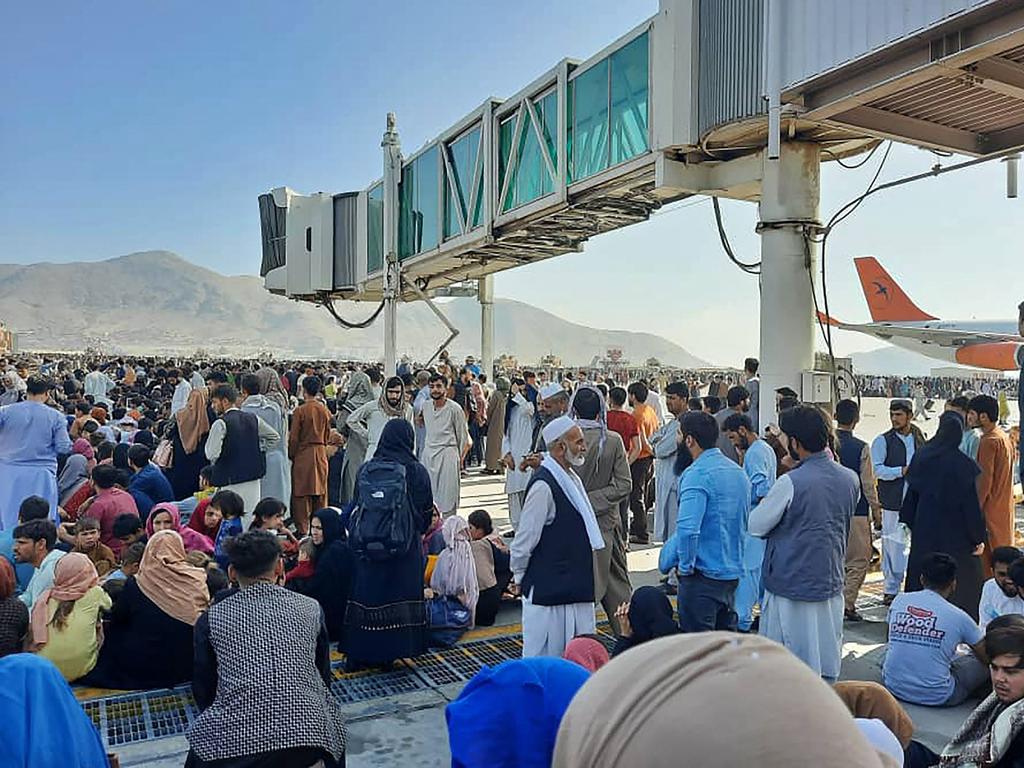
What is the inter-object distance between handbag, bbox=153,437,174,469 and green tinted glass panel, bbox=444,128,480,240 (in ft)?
19.1

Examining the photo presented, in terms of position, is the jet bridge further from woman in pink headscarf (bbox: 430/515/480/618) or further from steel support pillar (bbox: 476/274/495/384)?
steel support pillar (bbox: 476/274/495/384)

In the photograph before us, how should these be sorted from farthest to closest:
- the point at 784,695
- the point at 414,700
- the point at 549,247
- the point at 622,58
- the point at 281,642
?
1. the point at 549,247
2. the point at 622,58
3. the point at 414,700
4. the point at 281,642
5. the point at 784,695

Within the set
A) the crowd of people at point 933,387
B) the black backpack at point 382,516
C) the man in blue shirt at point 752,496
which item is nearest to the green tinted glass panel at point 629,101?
the man in blue shirt at point 752,496

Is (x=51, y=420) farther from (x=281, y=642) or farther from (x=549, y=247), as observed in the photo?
(x=549, y=247)

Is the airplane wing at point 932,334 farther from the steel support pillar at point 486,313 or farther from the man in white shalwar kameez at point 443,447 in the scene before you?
the man in white shalwar kameez at point 443,447

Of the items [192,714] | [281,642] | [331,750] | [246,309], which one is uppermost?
[246,309]

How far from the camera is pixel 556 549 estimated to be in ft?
13.6

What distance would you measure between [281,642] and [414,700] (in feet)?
6.15

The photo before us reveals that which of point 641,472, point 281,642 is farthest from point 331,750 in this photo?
point 641,472

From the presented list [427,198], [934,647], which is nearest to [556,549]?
[934,647]

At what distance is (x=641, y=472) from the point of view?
9023mm

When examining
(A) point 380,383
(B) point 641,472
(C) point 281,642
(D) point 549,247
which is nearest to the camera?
(C) point 281,642

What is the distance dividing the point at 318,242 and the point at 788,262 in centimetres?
1251

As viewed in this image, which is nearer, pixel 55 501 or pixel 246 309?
pixel 55 501
